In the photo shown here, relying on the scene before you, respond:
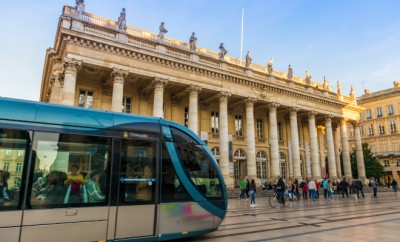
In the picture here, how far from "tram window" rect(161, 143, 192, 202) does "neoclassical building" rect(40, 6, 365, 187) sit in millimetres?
12969

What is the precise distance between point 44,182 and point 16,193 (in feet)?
1.43

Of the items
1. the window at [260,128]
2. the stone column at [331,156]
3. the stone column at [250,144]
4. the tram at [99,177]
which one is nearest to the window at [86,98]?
the stone column at [250,144]

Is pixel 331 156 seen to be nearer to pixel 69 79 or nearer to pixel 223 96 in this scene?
pixel 223 96

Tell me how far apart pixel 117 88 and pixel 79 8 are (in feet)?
18.8

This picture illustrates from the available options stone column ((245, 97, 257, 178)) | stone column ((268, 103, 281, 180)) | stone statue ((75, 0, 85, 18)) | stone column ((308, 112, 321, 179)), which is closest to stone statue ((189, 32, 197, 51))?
stone column ((245, 97, 257, 178))

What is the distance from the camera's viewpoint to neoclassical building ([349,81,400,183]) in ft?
156

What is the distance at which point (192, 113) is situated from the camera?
2186cm

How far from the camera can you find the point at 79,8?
1830 centimetres

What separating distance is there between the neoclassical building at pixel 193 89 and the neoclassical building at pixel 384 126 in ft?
64.2

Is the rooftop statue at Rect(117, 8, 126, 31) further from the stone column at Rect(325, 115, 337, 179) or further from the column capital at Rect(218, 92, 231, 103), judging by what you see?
the stone column at Rect(325, 115, 337, 179)

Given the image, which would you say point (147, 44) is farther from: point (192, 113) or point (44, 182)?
Answer: point (44, 182)

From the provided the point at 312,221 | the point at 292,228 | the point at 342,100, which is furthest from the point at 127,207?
the point at 342,100

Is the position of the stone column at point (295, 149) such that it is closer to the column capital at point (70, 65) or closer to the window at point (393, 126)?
the column capital at point (70, 65)

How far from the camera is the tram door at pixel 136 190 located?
18.0 feet
